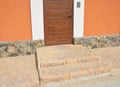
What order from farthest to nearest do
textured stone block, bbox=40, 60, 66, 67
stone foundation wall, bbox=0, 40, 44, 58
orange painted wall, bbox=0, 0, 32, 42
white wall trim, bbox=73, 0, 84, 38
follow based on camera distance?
white wall trim, bbox=73, 0, 84, 38 → stone foundation wall, bbox=0, 40, 44, 58 → orange painted wall, bbox=0, 0, 32, 42 → textured stone block, bbox=40, 60, 66, 67

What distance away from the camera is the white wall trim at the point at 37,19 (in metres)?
3.26

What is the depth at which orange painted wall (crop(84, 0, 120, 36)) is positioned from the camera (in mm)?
3680

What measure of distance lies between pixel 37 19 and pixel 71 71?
177 cm

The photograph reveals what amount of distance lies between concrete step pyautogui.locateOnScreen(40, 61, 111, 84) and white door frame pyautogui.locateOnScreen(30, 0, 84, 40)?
1493mm

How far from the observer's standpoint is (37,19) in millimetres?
3352

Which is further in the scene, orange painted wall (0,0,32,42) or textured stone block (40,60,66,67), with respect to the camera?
orange painted wall (0,0,32,42)

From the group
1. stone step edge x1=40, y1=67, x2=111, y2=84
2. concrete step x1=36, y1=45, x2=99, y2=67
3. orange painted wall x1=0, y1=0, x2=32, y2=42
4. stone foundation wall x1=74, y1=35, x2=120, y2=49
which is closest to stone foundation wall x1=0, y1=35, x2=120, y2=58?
stone foundation wall x1=74, y1=35, x2=120, y2=49

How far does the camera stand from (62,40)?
3707 mm

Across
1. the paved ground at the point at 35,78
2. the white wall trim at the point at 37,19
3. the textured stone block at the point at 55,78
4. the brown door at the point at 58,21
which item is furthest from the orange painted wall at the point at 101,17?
the textured stone block at the point at 55,78

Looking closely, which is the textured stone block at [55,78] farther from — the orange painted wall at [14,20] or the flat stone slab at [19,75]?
the orange painted wall at [14,20]

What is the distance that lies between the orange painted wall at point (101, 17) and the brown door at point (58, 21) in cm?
42

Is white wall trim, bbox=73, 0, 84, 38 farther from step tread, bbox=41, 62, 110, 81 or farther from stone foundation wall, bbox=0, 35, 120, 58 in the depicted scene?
step tread, bbox=41, 62, 110, 81

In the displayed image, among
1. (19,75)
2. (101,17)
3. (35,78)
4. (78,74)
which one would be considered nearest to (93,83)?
(78,74)

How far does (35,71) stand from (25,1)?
1.74 meters
